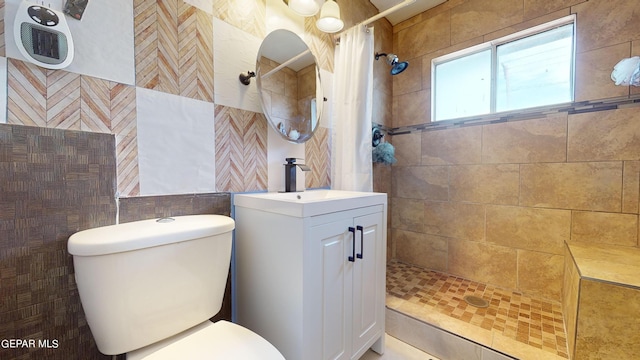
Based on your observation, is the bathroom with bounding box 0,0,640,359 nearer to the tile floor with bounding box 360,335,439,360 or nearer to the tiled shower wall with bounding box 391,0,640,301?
the tiled shower wall with bounding box 391,0,640,301

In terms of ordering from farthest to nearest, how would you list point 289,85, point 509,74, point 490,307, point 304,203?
point 509,74
point 490,307
point 289,85
point 304,203

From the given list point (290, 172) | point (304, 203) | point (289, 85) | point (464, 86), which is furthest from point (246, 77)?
point (464, 86)

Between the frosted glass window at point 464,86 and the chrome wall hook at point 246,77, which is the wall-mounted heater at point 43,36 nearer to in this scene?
the chrome wall hook at point 246,77

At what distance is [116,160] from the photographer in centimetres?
90

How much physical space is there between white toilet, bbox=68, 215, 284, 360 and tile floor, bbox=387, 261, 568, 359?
136cm

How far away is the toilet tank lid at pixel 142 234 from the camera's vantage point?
66cm

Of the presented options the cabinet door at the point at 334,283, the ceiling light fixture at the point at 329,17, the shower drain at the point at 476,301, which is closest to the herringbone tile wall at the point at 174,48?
the ceiling light fixture at the point at 329,17

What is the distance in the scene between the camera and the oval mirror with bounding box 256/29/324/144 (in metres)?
1.36

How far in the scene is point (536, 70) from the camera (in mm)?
1829

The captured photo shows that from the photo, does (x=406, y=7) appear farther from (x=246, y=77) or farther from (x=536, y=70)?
(x=246, y=77)

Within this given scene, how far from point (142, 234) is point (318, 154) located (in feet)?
3.86

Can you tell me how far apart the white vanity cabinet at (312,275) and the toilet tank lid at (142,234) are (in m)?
0.22

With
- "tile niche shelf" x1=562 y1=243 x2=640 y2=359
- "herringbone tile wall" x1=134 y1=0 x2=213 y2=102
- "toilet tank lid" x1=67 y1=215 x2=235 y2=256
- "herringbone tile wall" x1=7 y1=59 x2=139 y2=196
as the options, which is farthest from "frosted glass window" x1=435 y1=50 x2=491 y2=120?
"herringbone tile wall" x1=7 y1=59 x2=139 y2=196

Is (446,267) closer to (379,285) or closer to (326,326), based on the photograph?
(379,285)
